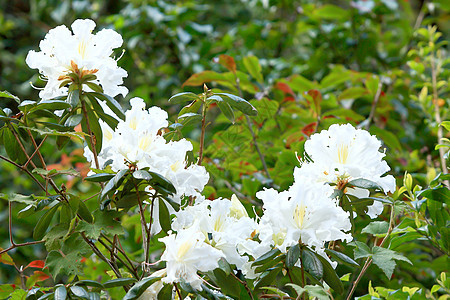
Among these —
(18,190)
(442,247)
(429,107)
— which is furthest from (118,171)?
(18,190)

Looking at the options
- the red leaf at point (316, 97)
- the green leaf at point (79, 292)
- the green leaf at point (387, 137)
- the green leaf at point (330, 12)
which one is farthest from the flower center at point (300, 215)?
the green leaf at point (330, 12)

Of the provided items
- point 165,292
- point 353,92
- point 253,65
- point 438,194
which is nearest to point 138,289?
point 165,292

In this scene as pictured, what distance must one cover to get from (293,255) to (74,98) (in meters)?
0.44

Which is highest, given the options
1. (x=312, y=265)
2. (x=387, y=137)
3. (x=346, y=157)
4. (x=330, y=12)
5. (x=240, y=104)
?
(x=330, y=12)

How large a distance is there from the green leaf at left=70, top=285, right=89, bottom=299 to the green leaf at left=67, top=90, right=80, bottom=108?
11.5 inches

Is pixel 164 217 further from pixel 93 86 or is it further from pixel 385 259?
pixel 385 259

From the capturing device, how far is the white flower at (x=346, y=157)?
80 centimetres

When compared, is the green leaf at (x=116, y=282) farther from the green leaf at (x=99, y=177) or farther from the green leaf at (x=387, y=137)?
the green leaf at (x=387, y=137)

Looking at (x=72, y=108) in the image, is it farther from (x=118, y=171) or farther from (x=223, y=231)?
(x=223, y=231)

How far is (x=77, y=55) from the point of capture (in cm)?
84

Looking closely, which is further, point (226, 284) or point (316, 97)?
point (316, 97)

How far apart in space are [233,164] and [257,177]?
4.7 inches

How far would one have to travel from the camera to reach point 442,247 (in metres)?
0.98

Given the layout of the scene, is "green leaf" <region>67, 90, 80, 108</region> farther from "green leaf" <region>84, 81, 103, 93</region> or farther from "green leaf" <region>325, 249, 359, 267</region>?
"green leaf" <region>325, 249, 359, 267</region>
